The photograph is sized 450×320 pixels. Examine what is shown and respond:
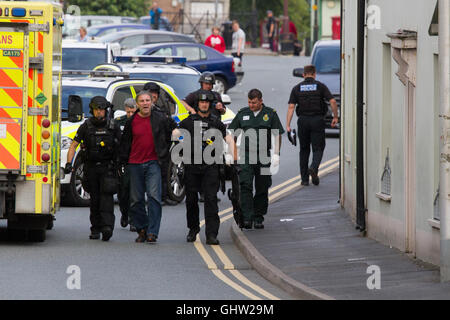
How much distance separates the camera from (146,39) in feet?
131

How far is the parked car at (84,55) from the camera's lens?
2959cm

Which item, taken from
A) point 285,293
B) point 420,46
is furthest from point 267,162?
point 285,293

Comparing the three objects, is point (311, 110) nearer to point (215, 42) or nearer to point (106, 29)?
point (215, 42)

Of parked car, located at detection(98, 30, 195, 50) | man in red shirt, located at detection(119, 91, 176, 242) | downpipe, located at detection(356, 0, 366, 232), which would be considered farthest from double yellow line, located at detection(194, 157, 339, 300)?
parked car, located at detection(98, 30, 195, 50)

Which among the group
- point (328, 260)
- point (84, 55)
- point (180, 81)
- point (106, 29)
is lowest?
point (328, 260)

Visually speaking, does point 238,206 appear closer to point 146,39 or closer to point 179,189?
point 179,189

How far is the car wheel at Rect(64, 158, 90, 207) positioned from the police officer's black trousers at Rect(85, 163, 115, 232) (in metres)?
3.37

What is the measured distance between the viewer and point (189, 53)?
1422 inches

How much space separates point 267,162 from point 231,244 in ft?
4.33

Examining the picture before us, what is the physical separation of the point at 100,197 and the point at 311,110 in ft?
21.1

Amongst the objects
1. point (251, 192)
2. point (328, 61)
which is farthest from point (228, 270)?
point (328, 61)

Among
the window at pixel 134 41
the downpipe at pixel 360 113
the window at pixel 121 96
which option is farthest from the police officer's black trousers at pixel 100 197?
the window at pixel 134 41

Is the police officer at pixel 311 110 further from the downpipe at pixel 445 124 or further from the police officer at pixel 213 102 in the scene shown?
the downpipe at pixel 445 124

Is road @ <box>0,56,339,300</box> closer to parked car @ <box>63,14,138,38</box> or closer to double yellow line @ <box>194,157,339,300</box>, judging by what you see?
double yellow line @ <box>194,157,339,300</box>
